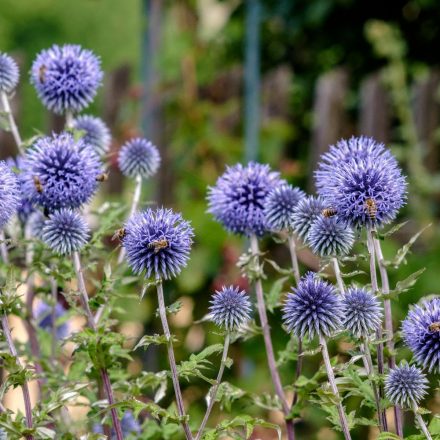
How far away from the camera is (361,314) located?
1.70 m

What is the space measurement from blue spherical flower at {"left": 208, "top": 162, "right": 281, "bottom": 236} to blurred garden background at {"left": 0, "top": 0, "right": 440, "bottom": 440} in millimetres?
1711

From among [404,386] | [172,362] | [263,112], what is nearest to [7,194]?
[172,362]

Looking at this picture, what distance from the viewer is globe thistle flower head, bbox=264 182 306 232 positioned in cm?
207

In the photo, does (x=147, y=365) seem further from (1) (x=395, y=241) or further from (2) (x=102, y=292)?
(2) (x=102, y=292)

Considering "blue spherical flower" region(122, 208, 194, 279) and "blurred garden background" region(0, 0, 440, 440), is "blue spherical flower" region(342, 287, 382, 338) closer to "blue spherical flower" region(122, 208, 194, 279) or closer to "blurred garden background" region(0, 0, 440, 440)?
"blue spherical flower" region(122, 208, 194, 279)

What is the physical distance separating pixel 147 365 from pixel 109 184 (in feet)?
3.63

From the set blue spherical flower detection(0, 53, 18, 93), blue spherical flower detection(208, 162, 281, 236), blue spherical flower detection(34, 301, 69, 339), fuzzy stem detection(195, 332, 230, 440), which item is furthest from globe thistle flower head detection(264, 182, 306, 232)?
blue spherical flower detection(34, 301, 69, 339)

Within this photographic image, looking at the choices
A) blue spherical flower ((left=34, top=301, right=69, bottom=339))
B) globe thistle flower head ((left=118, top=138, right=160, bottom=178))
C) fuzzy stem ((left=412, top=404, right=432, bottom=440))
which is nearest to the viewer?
fuzzy stem ((left=412, top=404, right=432, bottom=440))

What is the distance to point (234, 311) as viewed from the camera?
1.76m

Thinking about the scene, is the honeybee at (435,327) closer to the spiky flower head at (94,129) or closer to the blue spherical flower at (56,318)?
the spiky flower head at (94,129)

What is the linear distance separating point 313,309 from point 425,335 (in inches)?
8.7

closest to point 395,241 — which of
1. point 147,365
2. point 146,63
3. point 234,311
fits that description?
point 147,365

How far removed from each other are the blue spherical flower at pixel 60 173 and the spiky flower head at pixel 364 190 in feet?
1.98

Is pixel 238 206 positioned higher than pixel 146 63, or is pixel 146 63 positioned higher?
pixel 146 63
